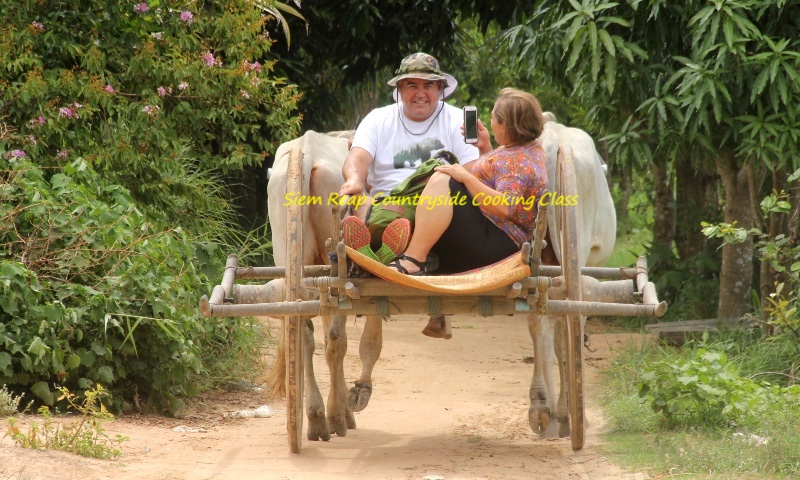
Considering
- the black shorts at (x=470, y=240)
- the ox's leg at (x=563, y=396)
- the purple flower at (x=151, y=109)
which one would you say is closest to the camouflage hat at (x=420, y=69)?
the black shorts at (x=470, y=240)

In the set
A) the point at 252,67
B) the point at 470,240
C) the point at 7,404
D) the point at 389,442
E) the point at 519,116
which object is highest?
the point at 252,67

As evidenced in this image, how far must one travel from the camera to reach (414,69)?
5164mm

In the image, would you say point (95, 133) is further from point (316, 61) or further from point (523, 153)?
point (316, 61)

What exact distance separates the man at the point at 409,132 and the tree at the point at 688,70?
5.87 ft

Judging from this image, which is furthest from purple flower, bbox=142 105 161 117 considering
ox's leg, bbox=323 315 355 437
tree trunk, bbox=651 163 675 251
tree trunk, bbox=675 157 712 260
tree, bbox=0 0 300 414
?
tree trunk, bbox=651 163 675 251

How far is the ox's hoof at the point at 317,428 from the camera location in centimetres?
522

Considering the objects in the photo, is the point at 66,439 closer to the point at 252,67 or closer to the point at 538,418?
the point at 538,418

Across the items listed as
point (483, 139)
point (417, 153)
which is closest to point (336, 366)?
point (417, 153)

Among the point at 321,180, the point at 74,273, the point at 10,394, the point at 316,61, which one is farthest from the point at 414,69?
the point at 316,61

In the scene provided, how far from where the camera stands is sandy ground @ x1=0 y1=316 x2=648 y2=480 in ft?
14.4

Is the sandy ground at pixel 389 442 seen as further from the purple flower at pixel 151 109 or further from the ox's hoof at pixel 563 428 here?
the purple flower at pixel 151 109

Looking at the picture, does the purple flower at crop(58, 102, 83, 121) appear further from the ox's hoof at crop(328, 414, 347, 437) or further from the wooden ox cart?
the ox's hoof at crop(328, 414, 347, 437)

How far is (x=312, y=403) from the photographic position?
5.20 meters

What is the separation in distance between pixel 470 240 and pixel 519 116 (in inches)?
23.6
